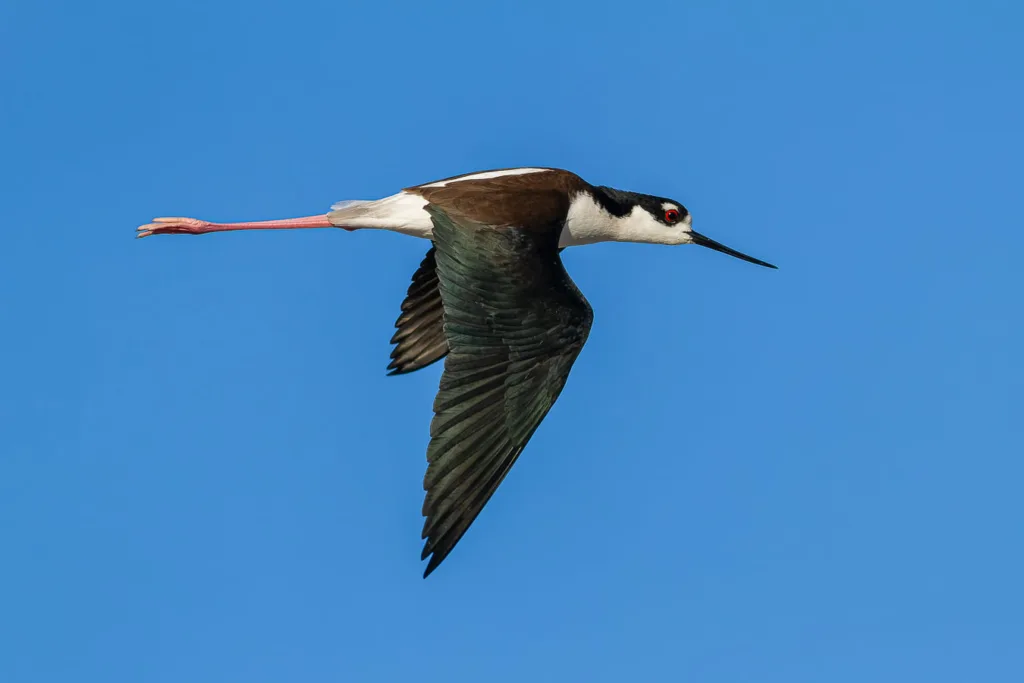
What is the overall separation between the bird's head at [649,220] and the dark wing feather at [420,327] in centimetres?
124

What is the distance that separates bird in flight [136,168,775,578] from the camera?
18.5 feet

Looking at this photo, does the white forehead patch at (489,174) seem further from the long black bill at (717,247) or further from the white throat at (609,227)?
the long black bill at (717,247)

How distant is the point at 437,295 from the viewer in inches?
313

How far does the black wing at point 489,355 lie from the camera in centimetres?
559

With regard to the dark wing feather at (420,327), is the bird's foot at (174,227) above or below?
above

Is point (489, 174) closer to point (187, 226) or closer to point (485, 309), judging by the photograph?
point (485, 309)

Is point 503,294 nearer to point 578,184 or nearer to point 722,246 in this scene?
point 578,184

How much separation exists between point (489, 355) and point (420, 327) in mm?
2052

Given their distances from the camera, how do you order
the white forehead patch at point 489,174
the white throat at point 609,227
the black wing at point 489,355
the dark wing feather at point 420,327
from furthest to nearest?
1. the dark wing feather at point 420,327
2. the white throat at point 609,227
3. the white forehead patch at point 489,174
4. the black wing at point 489,355

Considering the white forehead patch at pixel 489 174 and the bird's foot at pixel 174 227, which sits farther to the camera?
the bird's foot at pixel 174 227

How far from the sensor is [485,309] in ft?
20.1

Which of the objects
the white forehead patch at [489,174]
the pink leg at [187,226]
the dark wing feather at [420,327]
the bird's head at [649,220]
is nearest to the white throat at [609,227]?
the bird's head at [649,220]

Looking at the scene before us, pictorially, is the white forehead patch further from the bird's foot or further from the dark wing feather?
the bird's foot

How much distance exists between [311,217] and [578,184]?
5.74ft
